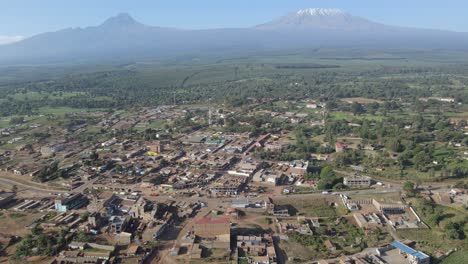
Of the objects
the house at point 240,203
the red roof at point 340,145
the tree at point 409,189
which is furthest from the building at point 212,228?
the red roof at point 340,145

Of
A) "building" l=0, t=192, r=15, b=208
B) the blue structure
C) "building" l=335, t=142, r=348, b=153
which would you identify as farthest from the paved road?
"building" l=335, t=142, r=348, b=153

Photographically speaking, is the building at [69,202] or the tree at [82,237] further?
the building at [69,202]

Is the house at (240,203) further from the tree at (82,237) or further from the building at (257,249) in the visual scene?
the tree at (82,237)

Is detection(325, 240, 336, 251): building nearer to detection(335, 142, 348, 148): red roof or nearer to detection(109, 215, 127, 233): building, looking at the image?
detection(109, 215, 127, 233): building

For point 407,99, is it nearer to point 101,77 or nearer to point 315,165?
point 315,165

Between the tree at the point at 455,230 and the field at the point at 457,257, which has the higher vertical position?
the tree at the point at 455,230
